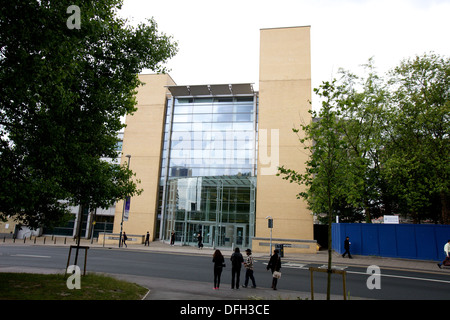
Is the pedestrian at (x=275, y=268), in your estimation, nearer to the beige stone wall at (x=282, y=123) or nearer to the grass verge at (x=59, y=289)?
the grass verge at (x=59, y=289)

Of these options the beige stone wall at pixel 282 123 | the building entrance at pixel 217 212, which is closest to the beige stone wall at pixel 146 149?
the building entrance at pixel 217 212

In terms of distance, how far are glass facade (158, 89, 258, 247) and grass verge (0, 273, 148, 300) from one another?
21.6 metres

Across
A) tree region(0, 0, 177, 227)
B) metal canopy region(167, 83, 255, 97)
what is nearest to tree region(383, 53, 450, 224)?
metal canopy region(167, 83, 255, 97)

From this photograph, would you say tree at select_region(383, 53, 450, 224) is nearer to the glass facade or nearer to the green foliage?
the green foliage

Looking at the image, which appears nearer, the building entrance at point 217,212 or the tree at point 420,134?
the tree at point 420,134

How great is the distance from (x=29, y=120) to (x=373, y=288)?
13.4 m

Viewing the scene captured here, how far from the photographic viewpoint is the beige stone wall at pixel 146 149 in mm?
35188

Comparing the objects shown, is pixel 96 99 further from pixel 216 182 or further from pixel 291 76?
pixel 291 76

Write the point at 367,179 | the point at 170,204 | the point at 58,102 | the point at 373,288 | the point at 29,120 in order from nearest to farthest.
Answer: the point at 58,102 < the point at 29,120 < the point at 373,288 < the point at 367,179 < the point at 170,204

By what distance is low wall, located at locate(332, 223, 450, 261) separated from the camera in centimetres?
2045

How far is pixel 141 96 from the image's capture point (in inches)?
1497

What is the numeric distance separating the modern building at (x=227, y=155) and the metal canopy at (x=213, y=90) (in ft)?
0.42
